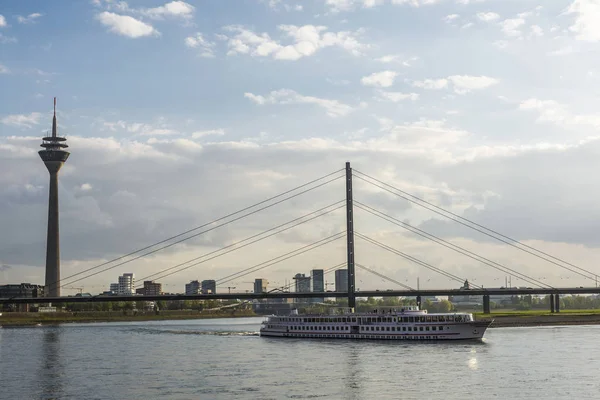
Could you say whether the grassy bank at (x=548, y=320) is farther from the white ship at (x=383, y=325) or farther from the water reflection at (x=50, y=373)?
the water reflection at (x=50, y=373)

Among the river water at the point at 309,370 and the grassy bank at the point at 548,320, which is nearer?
the river water at the point at 309,370

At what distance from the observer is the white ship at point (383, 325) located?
8756cm

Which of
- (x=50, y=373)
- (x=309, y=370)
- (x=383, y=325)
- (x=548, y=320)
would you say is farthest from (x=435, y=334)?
(x=548, y=320)

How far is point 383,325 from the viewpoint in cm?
9281

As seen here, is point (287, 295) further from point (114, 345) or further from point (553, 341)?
point (553, 341)

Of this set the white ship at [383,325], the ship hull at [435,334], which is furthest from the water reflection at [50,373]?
the ship hull at [435,334]

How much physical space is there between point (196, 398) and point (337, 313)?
57.3 meters

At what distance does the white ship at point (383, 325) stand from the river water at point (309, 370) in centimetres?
318

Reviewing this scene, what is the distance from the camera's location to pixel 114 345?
90.8 m

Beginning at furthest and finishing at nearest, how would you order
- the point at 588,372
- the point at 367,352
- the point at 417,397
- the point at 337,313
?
the point at 337,313, the point at 367,352, the point at 588,372, the point at 417,397

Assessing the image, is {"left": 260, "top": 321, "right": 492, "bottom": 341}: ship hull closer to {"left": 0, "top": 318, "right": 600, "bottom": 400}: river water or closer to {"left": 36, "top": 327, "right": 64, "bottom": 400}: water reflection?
{"left": 0, "top": 318, "right": 600, "bottom": 400}: river water

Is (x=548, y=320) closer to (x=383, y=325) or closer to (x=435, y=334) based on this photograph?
(x=383, y=325)

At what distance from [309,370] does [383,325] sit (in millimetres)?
34702

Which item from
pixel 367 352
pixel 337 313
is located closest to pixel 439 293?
pixel 337 313
